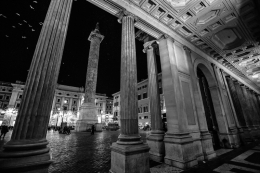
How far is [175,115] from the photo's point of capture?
6.18 m

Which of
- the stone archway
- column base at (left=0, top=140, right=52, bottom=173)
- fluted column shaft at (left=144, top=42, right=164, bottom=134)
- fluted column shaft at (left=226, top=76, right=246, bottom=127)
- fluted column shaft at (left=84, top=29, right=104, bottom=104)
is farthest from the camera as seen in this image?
fluted column shaft at (left=84, top=29, right=104, bottom=104)

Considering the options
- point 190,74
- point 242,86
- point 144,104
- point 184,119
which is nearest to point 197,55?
point 190,74

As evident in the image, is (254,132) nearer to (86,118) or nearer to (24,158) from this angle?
(24,158)

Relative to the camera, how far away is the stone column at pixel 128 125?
401cm

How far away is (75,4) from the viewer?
1130 cm

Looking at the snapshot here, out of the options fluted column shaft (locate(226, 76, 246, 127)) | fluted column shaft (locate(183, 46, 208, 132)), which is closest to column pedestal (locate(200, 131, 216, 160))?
fluted column shaft (locate(183, 46, 208, 132))

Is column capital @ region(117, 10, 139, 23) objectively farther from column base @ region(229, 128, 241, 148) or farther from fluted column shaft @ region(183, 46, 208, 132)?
column base @ region(229, 128, 241, 148)

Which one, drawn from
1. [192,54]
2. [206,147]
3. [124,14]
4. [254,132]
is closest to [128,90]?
[124,14]

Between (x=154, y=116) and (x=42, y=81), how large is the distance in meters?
6.16

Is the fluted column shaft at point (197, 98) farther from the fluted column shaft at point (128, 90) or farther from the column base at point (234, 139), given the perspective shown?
the fluted column shaft at point (128, 90)

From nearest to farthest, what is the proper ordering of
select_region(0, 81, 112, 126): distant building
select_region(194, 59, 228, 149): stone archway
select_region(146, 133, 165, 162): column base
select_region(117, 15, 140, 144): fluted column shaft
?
select_region(117, 15, 140, 144): fluted column shaft, select_region(146, 133, 165, 162): column base, select_region(194, 59, 228, 149): stone archway, select_region(0, 81, 112, 126): distant building

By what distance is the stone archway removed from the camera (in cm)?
963

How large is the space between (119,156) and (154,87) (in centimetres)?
486

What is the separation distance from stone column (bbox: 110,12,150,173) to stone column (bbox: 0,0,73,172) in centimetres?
224
